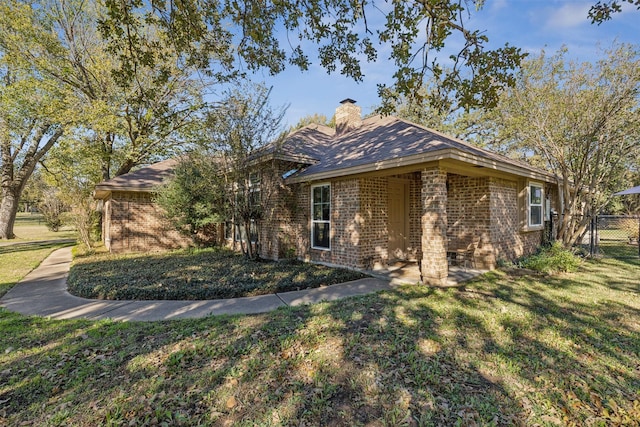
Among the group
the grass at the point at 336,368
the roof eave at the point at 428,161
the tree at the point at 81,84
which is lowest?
the grass at the point at 336,368

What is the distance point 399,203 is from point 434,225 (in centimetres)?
294

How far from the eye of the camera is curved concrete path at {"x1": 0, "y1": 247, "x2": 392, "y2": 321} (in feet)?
15.9

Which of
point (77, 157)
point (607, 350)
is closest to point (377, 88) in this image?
point (607, 350)

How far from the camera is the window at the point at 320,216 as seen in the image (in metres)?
8.58

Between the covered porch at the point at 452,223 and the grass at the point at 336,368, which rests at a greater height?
the covered porch at the point at 452,223

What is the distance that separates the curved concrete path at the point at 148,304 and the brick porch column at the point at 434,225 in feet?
3.17

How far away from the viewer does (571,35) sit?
27.8 feet

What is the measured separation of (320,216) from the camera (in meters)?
8.80

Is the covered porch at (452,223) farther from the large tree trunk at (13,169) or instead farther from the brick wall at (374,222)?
the large tree trunk at (13,169)

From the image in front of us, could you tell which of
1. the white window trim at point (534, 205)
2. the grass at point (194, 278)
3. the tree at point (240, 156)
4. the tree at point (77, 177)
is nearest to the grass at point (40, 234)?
the tree at point (77, 177)

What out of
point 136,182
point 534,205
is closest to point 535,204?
point 534,205

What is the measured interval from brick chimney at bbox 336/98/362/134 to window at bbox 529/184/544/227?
20.6 ft

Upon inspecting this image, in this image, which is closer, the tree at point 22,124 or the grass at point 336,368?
the grass at point 336,368

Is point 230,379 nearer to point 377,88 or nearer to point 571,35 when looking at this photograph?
point 377,88
